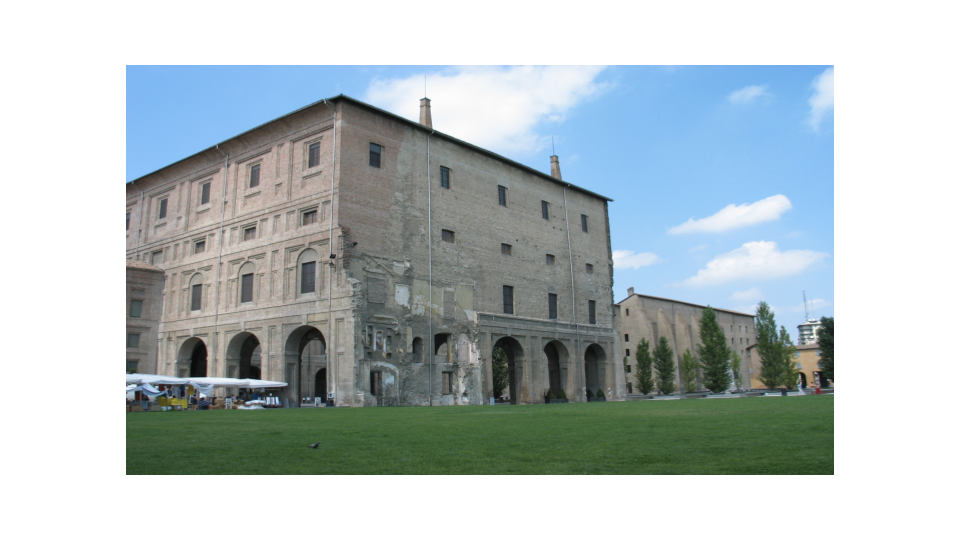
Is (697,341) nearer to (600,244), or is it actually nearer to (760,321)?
(760,321)

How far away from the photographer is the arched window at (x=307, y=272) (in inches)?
1115

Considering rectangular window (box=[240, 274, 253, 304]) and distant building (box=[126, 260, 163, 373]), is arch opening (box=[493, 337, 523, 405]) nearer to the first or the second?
rectangular window (box=[240, 274, 253, 304])

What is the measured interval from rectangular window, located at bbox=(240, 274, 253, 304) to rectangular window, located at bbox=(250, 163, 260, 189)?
175 inches

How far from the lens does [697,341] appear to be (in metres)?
65.2

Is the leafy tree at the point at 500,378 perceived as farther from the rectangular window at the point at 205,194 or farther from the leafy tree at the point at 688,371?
the rectangular window at the point at 205,194

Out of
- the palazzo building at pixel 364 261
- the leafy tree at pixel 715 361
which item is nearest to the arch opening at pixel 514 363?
the palazzo building at pixel 364 261

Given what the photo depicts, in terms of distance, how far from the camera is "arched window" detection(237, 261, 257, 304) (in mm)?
30453

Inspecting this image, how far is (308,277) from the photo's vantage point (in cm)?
2861

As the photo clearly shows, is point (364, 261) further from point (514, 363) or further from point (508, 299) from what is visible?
point (514, 363)

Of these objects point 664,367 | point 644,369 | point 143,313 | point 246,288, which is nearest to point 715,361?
point 664,367

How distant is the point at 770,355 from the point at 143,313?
165 ft
